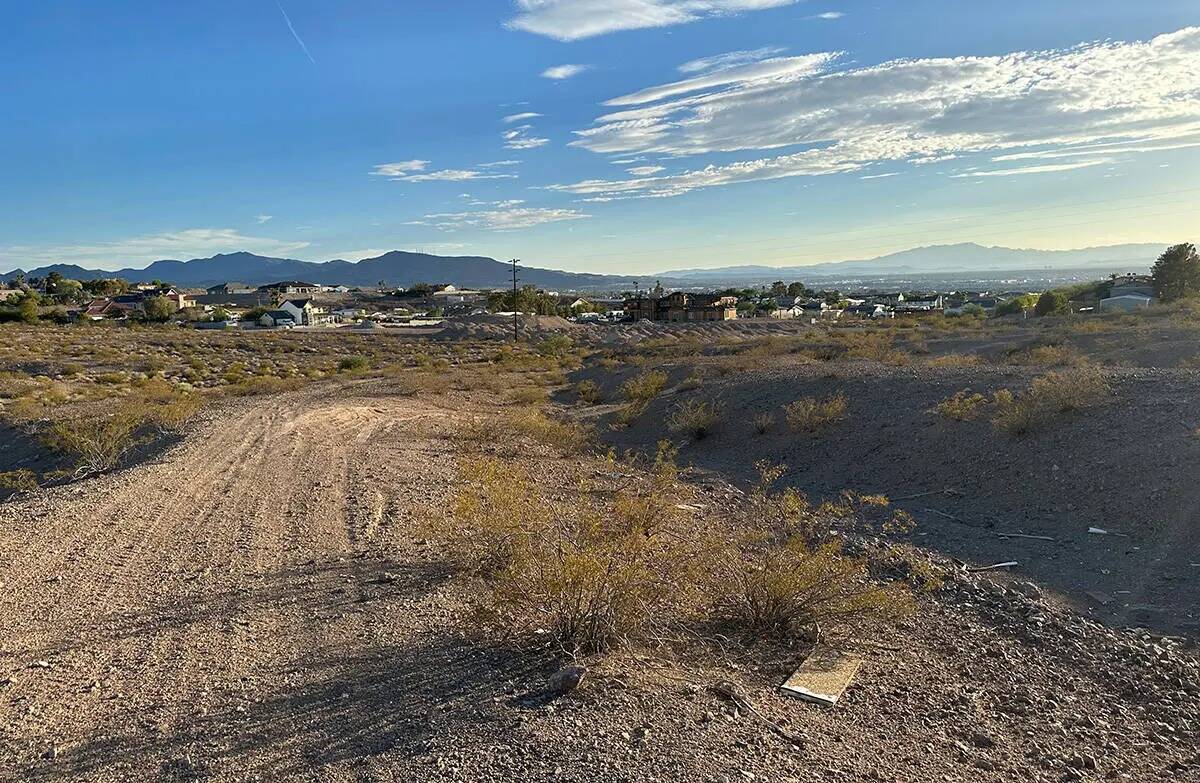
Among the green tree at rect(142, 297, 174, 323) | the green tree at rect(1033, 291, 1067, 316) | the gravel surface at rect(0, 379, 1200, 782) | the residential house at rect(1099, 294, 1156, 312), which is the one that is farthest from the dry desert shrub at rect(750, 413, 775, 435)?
the green tree at rect(142, 297, 174, 323)

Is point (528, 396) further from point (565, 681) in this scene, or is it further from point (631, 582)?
point (565, 681)

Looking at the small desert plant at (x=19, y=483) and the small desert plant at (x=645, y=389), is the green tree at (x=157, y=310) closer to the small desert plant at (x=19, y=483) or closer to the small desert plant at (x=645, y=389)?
the small desert plant at (x=645, y=389)

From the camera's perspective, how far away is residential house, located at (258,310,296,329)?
3650 inches

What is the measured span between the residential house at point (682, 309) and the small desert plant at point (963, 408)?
78309 millimetres

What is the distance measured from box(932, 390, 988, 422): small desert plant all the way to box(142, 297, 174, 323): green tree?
322 feet

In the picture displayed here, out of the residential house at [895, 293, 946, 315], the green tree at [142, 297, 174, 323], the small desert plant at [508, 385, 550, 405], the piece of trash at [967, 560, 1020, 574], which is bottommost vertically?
the residential house at [895, 293, 946, 315]

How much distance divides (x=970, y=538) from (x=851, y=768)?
7.22 metres

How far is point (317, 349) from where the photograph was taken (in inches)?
2264

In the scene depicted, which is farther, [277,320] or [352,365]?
[277,320]

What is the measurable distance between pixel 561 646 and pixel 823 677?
78.8 inches

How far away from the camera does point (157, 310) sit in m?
97.9

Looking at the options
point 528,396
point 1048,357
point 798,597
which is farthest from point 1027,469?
point 528,396

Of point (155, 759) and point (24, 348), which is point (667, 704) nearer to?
point (155, 759)

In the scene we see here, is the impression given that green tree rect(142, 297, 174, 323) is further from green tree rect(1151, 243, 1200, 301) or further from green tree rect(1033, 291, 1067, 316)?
green tree rect(1151, 243, 1200, 301)
